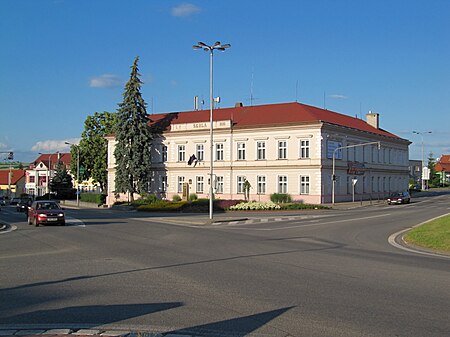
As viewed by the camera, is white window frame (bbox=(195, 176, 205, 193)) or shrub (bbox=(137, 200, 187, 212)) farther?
white window frame (bbox=(195, 176, 205, 193))

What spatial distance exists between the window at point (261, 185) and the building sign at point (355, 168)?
1064 centimetres

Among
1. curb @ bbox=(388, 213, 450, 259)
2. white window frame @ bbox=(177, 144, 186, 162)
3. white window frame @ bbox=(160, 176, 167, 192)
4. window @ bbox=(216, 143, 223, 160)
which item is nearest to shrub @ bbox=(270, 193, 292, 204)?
window @ bbox=(216, 143, 223, 160)

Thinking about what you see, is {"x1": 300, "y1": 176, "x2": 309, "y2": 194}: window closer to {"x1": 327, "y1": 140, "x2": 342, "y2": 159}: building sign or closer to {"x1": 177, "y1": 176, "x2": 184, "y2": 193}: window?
{"x1": 327, "y1": 140, "x2": 342, "y2": 159}: building sign

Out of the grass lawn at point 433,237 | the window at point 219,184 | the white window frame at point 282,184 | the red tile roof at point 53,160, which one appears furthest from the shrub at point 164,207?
the red tile roof at point 53,160

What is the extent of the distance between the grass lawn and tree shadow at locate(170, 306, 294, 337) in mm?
13197

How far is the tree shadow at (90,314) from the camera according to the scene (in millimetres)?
8117

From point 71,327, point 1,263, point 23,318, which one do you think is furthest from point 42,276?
point 71,327

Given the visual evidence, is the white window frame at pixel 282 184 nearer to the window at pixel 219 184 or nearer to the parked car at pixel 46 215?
the window at pixel 219 184

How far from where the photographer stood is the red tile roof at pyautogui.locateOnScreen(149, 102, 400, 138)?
200 ft

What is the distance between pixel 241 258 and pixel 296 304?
274 inches

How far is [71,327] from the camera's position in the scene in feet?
25.3

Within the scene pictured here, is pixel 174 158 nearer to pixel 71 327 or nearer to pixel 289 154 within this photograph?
pixel 289 154

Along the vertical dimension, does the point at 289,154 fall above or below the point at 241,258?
above

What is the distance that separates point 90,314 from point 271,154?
5304 cm
